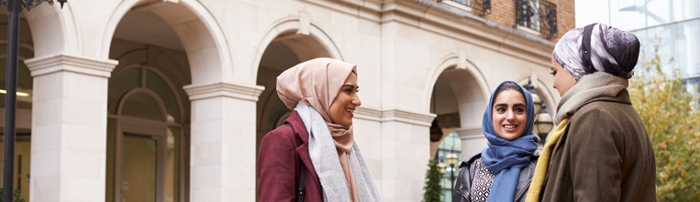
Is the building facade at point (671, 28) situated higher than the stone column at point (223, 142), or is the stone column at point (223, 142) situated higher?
the building facade at point (671, 28)

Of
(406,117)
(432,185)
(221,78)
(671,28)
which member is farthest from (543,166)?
(671,28)

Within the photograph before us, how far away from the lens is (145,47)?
711 inches

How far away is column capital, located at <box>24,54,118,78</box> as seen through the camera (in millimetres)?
11641

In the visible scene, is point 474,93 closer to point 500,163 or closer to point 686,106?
point 686,106

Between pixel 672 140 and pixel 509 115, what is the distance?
16.0 meters

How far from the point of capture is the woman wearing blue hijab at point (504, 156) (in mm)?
4841

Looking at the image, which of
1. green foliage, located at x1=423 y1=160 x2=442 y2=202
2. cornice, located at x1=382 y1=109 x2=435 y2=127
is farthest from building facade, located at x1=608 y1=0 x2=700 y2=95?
cornice, located at x1=382 y1=109 x2=435 y2=127

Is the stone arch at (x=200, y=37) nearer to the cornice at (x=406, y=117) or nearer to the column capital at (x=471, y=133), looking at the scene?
the cornice at (x=406, y=117)

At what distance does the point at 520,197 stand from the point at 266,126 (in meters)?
16.6

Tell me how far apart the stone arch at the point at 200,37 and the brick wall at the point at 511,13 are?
21.7 feet

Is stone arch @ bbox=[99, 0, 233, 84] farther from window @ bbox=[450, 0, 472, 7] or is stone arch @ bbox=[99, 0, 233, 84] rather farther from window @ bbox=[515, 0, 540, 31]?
window @ bbox=[515, 0, 540, 31]

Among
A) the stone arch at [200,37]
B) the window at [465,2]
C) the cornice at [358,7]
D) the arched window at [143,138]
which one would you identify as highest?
the window at [465,2]

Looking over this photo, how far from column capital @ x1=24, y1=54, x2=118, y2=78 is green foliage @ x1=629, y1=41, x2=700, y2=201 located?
11699mm

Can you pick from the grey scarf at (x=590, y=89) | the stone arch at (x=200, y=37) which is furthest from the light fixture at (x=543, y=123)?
the grey scarf at (x=590, y=89)
